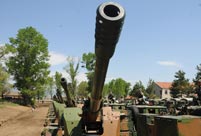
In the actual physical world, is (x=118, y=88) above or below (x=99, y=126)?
above

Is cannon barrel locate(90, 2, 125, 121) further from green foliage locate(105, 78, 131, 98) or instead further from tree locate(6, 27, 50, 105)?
green foliage locate(105, 78, 131, 98)

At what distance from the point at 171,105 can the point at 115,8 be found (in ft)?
55.3

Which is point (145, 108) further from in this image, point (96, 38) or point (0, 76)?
point (0, 76)

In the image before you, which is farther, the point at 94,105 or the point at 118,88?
the point at 118,88

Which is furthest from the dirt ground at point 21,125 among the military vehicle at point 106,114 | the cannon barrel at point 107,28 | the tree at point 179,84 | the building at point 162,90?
the building at point 162,90

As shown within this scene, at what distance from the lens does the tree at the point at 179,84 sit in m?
75.9

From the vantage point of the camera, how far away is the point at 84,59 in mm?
67938

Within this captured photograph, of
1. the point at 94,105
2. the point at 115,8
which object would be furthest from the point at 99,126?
the point at 115,8

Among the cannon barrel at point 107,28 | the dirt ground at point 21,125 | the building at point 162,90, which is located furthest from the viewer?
the building at point 162,90

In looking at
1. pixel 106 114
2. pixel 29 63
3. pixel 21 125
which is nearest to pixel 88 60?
pixel 29 63

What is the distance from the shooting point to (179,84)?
7812cm

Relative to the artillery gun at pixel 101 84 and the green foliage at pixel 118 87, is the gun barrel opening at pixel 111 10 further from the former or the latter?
the green foliage at pixel 118 87

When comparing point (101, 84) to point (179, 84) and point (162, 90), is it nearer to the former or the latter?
point (179, 84)

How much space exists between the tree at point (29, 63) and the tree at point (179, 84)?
30.2 m
